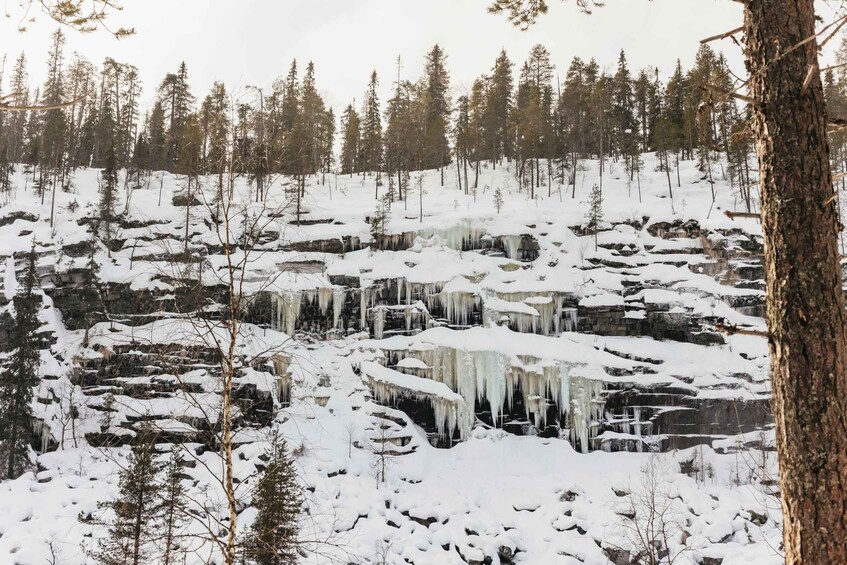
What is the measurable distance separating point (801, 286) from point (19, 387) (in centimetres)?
2623

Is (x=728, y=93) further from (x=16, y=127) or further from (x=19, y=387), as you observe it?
(x=16, y=127)

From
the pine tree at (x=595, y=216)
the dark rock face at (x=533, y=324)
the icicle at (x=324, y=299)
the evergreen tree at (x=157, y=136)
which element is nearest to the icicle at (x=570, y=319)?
the dark rock face at (x=533, y=324)

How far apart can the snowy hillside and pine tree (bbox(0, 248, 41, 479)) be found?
1.06 metres

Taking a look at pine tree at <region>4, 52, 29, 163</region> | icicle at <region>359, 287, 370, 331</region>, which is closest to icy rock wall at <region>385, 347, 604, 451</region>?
icicle at <region>359, 287, 370, 331</region>

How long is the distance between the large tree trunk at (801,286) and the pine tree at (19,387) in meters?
25.0

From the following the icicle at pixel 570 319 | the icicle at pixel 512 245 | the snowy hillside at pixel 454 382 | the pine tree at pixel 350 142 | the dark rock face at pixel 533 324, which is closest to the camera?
the snowy hillside at pixel 454 382

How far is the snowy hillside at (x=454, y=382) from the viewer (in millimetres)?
16344

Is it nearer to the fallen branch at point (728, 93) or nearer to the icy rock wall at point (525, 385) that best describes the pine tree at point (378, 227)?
the icy rock wall at point (525, 385)

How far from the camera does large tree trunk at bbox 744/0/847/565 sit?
237cm

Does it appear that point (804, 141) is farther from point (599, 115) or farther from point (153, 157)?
point (153, 157)

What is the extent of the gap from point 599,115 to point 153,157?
3927 centimetres

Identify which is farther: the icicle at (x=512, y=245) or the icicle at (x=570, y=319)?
the icicle at (x=512, y=245)

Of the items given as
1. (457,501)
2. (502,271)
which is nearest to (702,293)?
(502,271)

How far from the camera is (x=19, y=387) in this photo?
20.0 m
